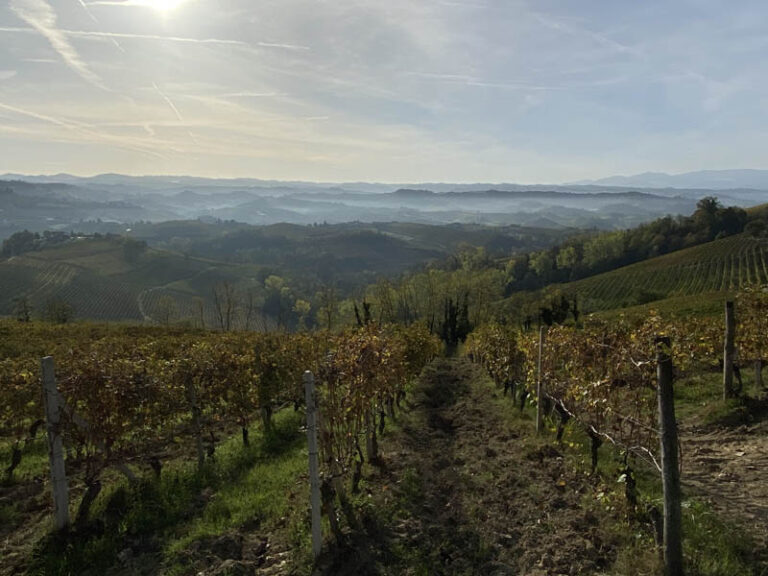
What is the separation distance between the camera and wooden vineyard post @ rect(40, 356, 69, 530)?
21.4ft

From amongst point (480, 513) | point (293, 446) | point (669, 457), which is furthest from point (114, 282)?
point (669, 457)

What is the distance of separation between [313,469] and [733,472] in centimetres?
740

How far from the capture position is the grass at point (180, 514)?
6.20m

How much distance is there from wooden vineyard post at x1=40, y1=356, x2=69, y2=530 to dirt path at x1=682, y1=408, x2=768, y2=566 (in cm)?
960

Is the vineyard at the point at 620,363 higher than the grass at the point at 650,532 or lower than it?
higher

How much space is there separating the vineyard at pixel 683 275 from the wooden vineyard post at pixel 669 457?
74353mm

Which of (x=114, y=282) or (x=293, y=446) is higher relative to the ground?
(x=293, y=446)

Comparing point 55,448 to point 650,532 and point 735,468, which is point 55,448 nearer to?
point 650,532

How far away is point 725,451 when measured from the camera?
862 cm

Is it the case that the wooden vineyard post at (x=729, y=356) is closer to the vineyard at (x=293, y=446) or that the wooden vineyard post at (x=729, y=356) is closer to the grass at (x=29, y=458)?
the vineyard at (x=293, y=446)

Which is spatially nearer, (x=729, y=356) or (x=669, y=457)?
(x=669, y=457)

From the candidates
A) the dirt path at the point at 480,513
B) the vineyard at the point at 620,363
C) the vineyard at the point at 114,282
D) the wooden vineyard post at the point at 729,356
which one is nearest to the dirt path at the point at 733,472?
the vineyard at the point at 620,363

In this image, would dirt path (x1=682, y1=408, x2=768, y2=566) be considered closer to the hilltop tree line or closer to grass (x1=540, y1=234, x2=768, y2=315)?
grass (x1=540, y1=234, x2=768, y2=315)

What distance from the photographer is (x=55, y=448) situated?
661 cm
